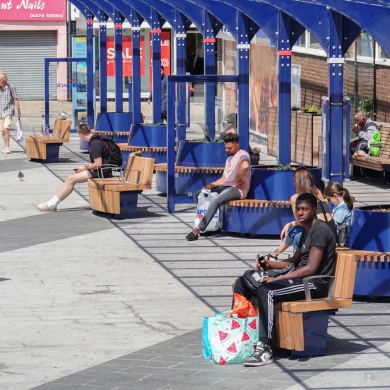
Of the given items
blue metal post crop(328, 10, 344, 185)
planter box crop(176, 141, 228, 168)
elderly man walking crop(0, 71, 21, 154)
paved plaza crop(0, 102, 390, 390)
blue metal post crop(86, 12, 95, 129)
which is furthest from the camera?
blue metal post crop(86, 12, 95, 129)

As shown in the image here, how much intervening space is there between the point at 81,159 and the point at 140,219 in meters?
7.60

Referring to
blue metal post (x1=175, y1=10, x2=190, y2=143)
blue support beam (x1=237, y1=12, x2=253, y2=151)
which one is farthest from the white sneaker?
blue metal post (x1=175, y1=10, x2=190, y2=143)

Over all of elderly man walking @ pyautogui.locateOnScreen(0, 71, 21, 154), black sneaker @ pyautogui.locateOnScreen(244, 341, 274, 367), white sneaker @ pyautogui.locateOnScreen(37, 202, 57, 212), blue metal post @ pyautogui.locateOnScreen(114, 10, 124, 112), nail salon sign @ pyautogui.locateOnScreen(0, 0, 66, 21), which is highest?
nail salon sign @ pyautogui.locateOnScreen(0, 0, 66, 21)

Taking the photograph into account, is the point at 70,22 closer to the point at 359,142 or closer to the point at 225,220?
the point at 359,142

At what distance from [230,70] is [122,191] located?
1306 centimetres

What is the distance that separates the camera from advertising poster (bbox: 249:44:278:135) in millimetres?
23828

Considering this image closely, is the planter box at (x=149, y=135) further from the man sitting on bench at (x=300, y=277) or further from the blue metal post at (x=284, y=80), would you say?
the man sitting on bench at (x=300, y=277)

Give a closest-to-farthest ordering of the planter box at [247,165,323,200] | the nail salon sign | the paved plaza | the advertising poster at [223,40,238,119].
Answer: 1. the paved plaza
2. the planter box at [247,165,323,200]
3. the advertising poster at [223,40,238,119]
4. the nail salon sign

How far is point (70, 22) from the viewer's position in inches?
1542

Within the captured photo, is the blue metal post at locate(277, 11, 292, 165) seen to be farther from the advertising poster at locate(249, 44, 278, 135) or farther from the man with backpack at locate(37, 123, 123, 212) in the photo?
the advertising poster at locate(249, 44, 278, 135)

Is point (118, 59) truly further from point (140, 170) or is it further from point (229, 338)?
point (229, 338)

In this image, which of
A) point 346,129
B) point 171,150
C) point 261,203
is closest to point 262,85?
point 346,129

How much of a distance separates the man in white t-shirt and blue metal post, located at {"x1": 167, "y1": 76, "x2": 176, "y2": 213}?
174 centimetres

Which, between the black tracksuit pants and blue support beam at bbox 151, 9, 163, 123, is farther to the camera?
blue support beam at bbox 151, 9, 163, 123
